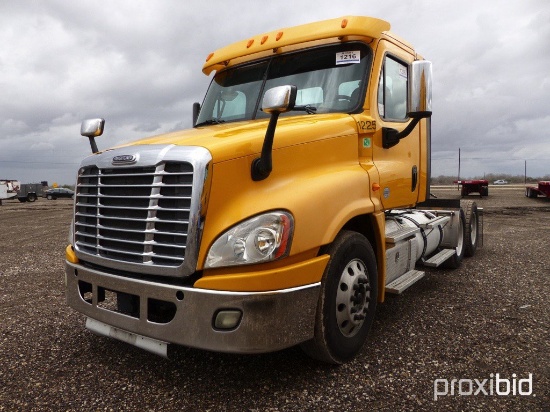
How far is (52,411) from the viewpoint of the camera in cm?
275

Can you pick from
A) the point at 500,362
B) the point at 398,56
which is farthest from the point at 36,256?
the point at 500,362

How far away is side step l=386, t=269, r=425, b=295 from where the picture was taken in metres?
3.82

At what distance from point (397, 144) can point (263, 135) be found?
182 cm

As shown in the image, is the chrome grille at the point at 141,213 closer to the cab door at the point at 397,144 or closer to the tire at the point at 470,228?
the cab door at the point at 397,144

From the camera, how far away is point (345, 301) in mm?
3188

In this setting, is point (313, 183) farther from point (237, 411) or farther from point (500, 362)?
point (500, 362)

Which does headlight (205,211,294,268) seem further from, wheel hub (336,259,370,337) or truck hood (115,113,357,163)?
wheel hub (336,259,370,337)

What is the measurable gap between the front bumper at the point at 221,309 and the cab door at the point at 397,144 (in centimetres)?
158

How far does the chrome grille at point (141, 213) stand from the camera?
2.68 metres

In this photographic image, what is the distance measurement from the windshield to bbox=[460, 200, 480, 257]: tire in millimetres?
4551

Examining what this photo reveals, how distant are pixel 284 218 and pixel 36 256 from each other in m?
8.00

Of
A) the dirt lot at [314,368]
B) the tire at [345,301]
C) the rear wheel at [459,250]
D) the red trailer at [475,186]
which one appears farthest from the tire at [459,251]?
the red trailer at [475,186]

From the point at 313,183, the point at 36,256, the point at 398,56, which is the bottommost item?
the point at 36,256

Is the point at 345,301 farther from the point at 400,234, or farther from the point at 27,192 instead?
the point at 27,192
